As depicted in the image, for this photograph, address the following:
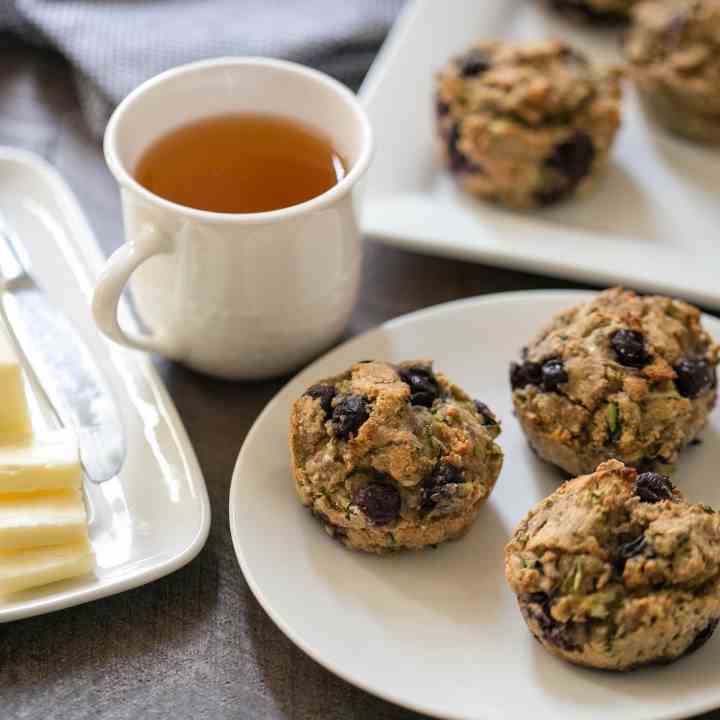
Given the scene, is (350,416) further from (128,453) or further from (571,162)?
(571,162)

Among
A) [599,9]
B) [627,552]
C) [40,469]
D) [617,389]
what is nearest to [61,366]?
[40,469]

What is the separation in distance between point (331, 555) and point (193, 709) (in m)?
0.37

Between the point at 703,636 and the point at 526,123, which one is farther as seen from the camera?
the point at 526,123

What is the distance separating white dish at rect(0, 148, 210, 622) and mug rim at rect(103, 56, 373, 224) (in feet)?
1.32

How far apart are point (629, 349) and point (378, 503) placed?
584mm

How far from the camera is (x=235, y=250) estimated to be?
87.5 inches

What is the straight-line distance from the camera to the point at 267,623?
2121 millimetres

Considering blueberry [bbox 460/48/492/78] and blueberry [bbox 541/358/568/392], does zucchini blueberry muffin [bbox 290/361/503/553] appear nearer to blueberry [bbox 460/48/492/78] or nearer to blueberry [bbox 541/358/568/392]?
blueberry [bbox 541/358/568/392]

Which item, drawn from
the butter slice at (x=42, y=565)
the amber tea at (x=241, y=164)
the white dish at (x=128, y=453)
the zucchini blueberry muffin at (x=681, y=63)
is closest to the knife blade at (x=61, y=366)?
the white dish at (x=128, y=453)

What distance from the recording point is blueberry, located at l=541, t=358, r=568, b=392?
216cm

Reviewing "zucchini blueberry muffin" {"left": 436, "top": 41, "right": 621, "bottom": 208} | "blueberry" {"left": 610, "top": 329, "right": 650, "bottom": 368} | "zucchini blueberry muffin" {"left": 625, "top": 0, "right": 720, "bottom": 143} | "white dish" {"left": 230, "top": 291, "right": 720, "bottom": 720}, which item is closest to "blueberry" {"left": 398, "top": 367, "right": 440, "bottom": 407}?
"white dish" {"left": 230, "top": 291, "right": 720, "bottom": 720}

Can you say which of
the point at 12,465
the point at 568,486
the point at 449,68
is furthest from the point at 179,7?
the point at 568,486

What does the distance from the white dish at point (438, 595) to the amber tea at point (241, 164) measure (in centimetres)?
37

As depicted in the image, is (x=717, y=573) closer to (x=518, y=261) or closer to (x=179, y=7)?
(x=518, y=261)
